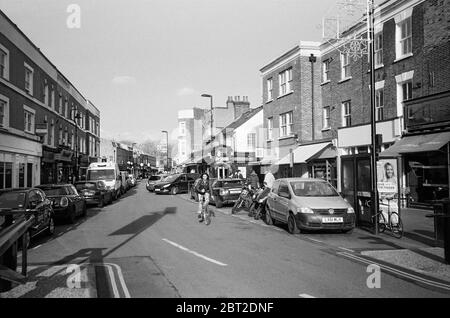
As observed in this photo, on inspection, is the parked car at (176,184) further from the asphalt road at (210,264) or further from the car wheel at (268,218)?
the asphalt road at (210,264)

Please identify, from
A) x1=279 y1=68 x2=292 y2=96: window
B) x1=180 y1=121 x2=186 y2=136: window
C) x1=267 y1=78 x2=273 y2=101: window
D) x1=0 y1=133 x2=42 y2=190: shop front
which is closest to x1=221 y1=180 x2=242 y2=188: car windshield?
x1=279 y1=68 x2=292 y2=96: window

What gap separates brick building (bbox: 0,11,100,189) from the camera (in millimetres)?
21984

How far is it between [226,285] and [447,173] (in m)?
13.0

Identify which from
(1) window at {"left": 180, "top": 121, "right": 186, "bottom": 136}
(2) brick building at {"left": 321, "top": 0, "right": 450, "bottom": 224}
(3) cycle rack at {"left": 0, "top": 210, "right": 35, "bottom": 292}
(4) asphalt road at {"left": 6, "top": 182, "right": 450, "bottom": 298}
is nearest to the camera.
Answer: (3) cycle rack at {"left": 0, "top": 210, "right": 35, "bottom": 292}

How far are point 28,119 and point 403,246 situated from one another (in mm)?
23707

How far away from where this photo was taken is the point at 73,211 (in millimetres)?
15320

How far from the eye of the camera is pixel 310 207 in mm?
11414

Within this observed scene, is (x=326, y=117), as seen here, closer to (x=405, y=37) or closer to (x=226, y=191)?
(x=405, y=37)

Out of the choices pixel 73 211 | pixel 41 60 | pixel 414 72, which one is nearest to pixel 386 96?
pixel 414 72

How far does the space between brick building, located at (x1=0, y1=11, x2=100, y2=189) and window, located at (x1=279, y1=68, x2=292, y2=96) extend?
53.8 feet

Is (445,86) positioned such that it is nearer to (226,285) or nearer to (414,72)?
(414,72)

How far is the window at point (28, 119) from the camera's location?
2520 cm

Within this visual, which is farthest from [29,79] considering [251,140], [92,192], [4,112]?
[251,140]

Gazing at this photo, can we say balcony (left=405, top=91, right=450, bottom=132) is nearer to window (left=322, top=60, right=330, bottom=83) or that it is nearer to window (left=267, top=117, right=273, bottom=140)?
window (left=322, top=60, right=330, bottom=83)
